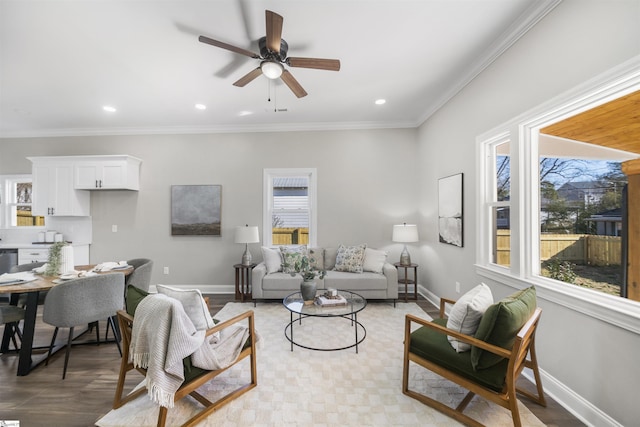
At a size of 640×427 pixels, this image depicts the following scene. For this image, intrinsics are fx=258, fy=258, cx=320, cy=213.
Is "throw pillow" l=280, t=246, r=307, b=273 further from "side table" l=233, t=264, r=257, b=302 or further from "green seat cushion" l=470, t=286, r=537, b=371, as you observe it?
"green seat cushion" l=470, t=286, r=537, b=371

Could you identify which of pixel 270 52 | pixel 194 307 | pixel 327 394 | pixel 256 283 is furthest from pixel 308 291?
pixel 270 52

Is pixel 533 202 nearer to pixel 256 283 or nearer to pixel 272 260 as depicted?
pixel 272 260

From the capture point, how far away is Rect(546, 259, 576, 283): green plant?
6.51 feet

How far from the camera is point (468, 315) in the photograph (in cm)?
166

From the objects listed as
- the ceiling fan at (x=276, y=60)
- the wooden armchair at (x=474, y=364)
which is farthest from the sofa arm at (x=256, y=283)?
the ceiling fan at (x=276, y=60)

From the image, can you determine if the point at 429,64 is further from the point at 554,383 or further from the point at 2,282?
the point at 2,282

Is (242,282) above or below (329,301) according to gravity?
below

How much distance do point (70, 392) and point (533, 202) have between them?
13.1 ft

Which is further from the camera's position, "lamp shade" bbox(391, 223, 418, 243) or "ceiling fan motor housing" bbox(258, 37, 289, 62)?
"lamp shade" bbox(391, 223, 418, 243)

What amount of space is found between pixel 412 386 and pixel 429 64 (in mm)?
3012

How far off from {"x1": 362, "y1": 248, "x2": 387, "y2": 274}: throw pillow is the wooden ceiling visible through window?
8.26 ft

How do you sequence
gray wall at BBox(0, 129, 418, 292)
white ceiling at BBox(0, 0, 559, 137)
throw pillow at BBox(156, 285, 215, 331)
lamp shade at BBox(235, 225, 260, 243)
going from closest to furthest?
throw pillow at BBox(156, 285, 215, 331) → white ceiling at BBox(0, 0, 559, 137) → lamp shade at BBox(235, 225, 260, 243) → gray wall at BBox(0, 129, 418, 292)

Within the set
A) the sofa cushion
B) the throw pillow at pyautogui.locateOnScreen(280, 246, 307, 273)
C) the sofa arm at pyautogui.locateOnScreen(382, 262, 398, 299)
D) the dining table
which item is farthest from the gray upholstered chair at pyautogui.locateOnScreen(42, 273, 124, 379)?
the sofa arm at pyautogui.locateOnScreen(382, 262, 398, 299)

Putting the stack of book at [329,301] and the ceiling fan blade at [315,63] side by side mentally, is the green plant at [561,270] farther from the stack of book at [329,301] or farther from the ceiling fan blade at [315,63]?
the ceiling fan blade at [315,63]
